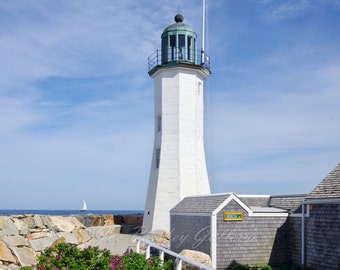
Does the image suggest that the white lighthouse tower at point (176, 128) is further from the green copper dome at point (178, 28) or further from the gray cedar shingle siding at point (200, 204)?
the gray cedar shingle siding at point (200, 204)

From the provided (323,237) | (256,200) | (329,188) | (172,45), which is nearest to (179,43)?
(172,45)

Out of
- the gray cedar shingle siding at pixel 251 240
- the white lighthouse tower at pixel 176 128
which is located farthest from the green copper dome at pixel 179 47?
the gray cedar shingle siding at pixel 251 240

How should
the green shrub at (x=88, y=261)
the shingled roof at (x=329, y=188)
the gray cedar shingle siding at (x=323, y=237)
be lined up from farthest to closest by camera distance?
1. the shingled roof at (x=329, y=188)
2. the gray cedar shingle siding at (x=323, y=237)
3. the green shrub at (x=88, y=261)

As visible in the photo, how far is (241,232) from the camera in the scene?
18.2 m

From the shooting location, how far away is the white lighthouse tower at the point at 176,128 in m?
24.8

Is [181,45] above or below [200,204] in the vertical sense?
above

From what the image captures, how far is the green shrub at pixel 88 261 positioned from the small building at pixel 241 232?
666 cm

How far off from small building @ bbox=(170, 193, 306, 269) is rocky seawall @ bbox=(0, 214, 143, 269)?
19.3 ft

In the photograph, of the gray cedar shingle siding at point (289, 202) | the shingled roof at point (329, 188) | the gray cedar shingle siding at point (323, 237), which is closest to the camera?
the gray cedar shingle siding at point (323, 237)

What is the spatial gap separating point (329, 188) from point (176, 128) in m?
10.8

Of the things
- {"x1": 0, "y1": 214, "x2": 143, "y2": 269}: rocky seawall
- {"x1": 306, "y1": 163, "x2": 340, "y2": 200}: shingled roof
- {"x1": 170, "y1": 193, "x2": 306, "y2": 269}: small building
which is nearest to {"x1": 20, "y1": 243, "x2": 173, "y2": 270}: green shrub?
{"x1": 170, "y1": 193, "x2": 306, "y2": 269}: small building

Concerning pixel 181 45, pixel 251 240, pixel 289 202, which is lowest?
pixel 251 240

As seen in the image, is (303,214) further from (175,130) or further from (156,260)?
(175,130)

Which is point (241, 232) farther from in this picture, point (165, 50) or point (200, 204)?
point (165, 50)
